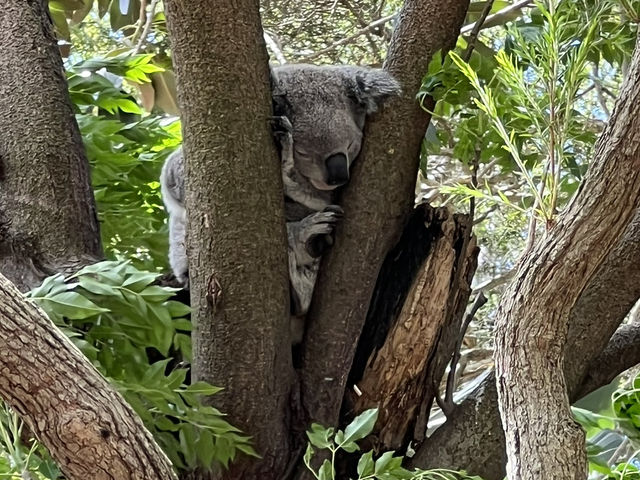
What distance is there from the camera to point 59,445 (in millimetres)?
847

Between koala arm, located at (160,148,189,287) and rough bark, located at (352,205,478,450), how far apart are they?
44 centimetres

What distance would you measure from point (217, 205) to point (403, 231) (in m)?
0.37

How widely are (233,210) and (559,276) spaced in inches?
21.0

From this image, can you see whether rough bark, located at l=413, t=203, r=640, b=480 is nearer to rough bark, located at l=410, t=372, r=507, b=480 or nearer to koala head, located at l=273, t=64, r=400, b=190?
rough bark, located at l=410, t=372, r=507, b=480

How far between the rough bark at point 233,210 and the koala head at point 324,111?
33cm

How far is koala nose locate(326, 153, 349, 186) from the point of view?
1.58 m

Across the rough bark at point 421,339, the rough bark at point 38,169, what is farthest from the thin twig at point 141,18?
the rough bark at point 421,339

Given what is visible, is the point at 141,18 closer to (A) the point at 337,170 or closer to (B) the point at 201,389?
(A) the point at 337,170

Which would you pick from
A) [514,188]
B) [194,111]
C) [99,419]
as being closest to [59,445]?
[99,419]

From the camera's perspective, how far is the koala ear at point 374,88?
1.52m

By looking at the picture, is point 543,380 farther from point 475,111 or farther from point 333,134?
point 333,134

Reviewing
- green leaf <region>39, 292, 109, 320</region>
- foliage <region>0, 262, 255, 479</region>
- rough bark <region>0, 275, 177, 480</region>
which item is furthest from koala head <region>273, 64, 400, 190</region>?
rough bark <region>0, 275, 177, 480</region>

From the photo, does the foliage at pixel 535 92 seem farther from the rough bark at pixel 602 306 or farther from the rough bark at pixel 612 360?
the rough bark at pixel 612 360

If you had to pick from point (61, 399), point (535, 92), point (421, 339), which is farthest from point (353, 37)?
point (61, 399)
